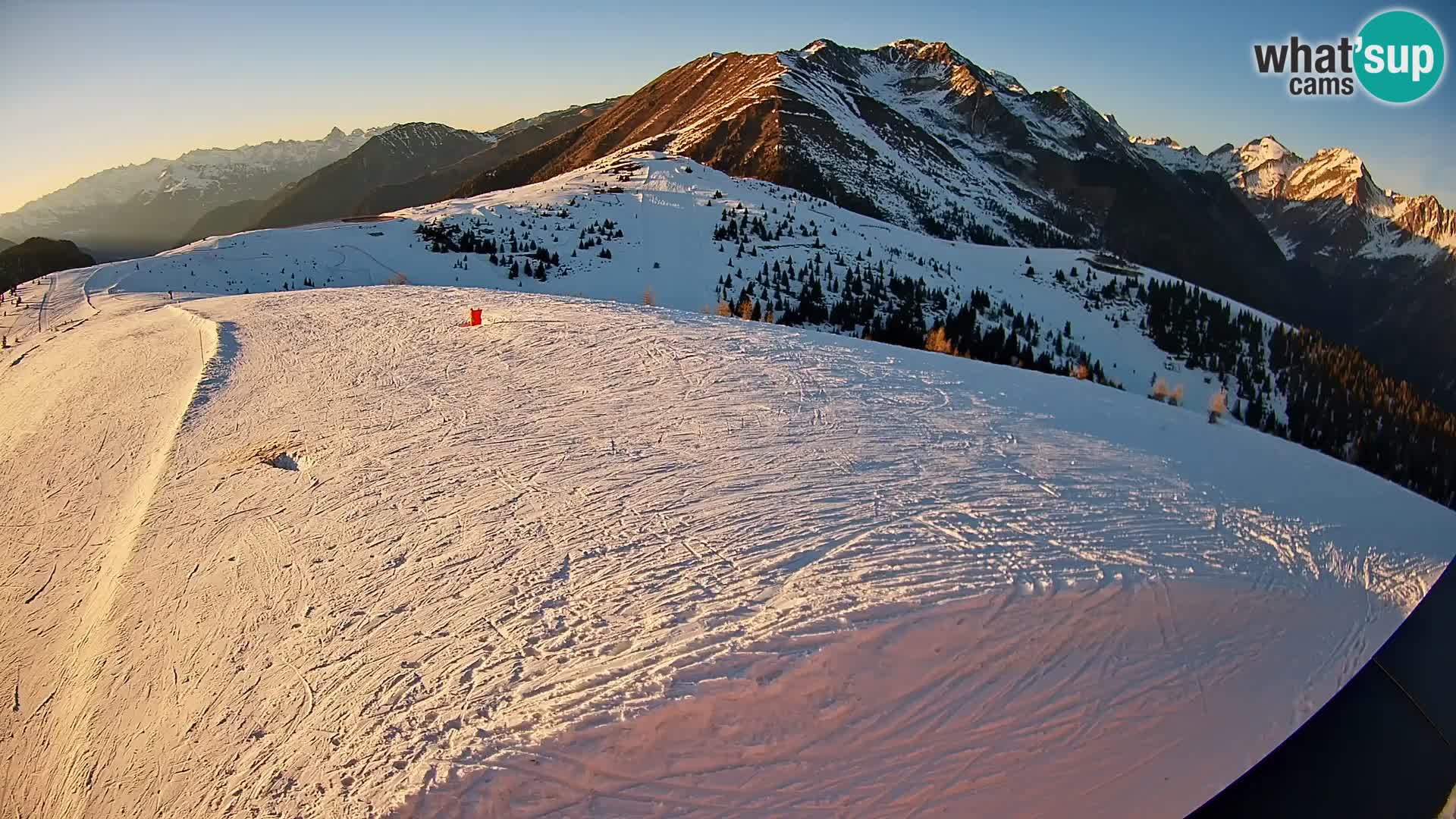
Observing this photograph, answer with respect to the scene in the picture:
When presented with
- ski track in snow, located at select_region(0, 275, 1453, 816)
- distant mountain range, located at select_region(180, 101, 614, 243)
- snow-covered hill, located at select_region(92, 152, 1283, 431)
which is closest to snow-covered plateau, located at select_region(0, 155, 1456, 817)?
ski track in snow, located at select_region(0, 275, 1453, 816)

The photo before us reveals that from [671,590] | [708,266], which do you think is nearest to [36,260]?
[708,266]

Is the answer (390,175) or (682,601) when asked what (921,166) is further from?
(390,175)

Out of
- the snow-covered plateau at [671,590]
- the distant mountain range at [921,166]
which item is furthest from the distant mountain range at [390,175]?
the snow-covered plateau at [671,590]

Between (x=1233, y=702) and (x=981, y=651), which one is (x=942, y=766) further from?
(x=1233, y=702)

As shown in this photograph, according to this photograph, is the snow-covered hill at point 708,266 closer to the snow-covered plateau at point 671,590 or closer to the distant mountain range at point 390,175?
the snow-covered plateau at point 671,590

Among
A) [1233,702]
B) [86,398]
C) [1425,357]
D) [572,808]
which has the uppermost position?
[86,398]

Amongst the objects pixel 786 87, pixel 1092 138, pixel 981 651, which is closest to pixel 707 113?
pixel 786 87
